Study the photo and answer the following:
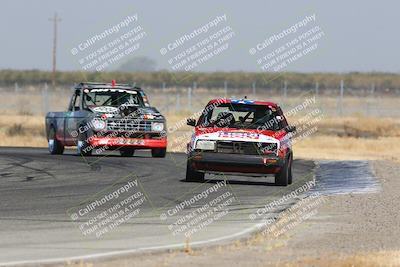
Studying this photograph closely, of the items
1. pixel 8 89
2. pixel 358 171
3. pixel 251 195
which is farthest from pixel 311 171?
pixel 8 89

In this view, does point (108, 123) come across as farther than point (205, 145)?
Yes

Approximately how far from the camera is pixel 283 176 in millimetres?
20922

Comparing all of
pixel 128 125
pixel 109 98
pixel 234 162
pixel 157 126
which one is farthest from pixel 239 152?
pixel 109 98

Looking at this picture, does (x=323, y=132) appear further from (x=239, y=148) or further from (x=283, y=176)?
(x=239, y=148)

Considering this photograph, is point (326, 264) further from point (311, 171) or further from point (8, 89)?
point (8, 89)

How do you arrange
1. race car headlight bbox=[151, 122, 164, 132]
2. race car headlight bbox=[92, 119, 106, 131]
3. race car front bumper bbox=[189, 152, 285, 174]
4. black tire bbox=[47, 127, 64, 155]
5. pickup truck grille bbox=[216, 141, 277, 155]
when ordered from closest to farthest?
race car front bumper bbox=[189, 152, 285, 174]
pickup truck grille bbox=[216, 141, 277, 155]
race car headlight bbox=[92, 119, 106, 131]
race car headlight bbox=[151, 122, 164, 132]
black tire bbox=[47, 127, 64, 155]

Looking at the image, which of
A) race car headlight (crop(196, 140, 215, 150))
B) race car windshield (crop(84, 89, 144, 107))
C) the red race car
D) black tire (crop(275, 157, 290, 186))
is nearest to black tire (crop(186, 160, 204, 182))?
the red race car

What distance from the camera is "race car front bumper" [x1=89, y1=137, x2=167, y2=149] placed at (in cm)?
2696

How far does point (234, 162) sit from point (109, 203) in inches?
141

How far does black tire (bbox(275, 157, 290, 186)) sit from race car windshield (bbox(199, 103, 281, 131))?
85 cm

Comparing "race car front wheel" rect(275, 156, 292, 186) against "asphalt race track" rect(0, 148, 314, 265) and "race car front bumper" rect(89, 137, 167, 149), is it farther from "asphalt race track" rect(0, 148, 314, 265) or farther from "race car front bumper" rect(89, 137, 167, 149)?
"race car front bumper" rect(89, 137, 167, 149)

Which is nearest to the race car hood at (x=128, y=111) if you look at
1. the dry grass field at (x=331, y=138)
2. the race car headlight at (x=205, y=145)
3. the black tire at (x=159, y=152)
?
the black tire at (x=159, y=152)

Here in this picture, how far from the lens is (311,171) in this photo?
1004 inches

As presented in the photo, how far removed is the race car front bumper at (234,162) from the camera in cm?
2045
